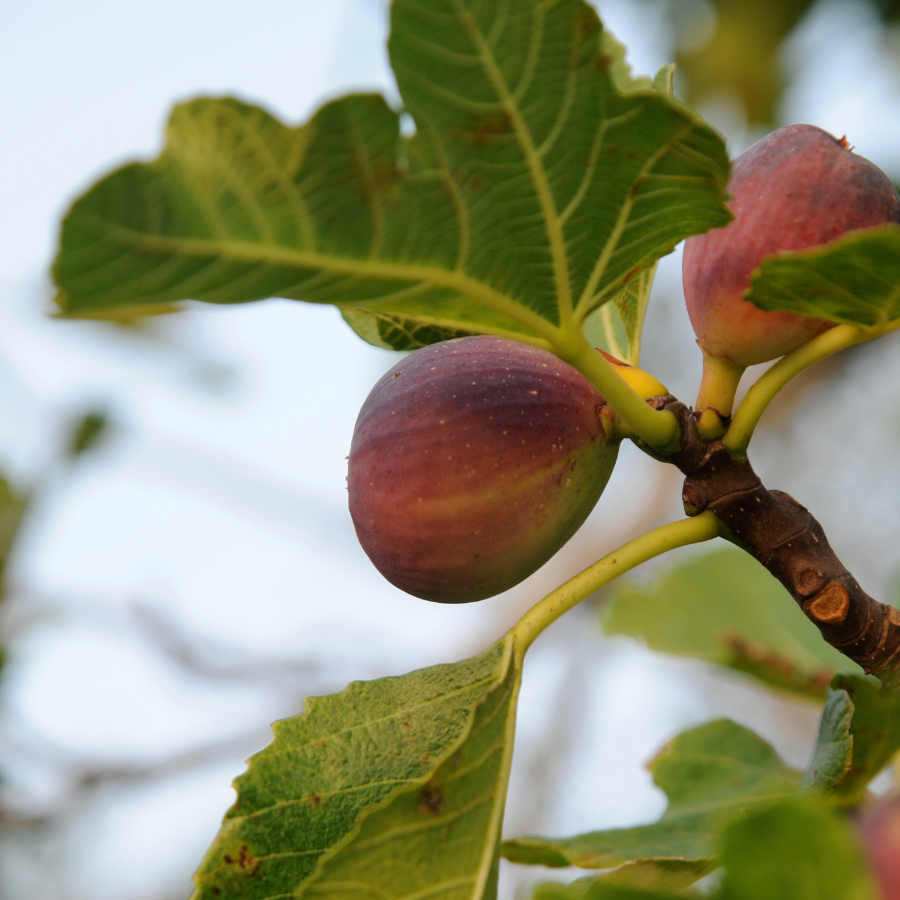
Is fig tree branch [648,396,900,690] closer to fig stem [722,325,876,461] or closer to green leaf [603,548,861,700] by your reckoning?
fig stem [722,325,876,461]

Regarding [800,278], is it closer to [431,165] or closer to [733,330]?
[733,330]

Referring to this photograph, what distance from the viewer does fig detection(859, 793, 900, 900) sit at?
314mm

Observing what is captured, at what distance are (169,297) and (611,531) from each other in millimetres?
3223

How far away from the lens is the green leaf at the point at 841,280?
52cm

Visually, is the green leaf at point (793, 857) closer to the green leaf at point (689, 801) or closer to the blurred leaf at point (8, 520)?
the green leaf at point (689, 801)

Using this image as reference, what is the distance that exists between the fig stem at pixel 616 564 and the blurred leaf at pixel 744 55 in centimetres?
356

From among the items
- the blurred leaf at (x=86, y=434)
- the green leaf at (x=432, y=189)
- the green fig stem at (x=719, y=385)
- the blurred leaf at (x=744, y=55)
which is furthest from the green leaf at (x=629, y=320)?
the blurred leaf at (x=744, y=55)

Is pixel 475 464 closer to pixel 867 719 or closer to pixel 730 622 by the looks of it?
pixel 867 719

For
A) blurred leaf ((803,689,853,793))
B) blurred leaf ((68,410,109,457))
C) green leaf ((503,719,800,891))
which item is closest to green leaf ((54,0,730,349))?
blurred leaf ((803,689,853,793))

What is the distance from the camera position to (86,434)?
3055 millimetres

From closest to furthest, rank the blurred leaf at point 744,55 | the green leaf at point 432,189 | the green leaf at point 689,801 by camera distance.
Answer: the green leaf at point 432,189
the green leaf at point 689,801
the blurred leaf at point 744,55

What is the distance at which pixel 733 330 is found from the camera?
685 millimetres

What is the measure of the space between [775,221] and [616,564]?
27 centimetres

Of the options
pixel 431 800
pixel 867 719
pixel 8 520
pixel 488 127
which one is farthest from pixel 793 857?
pixel 8 520
